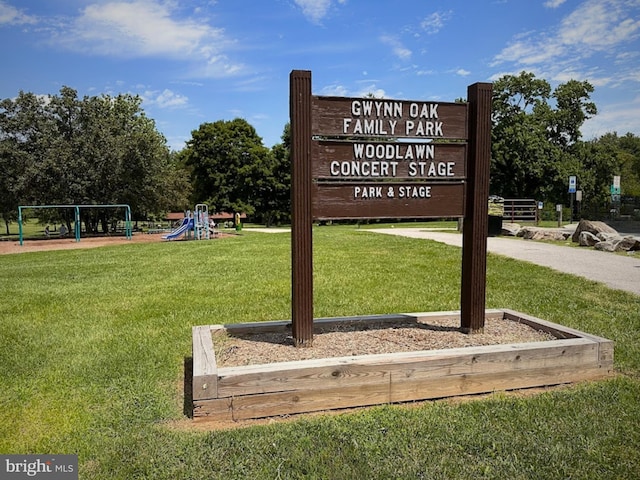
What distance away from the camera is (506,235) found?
2009cm

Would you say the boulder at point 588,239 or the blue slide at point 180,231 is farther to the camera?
the blue slide at point 180,231

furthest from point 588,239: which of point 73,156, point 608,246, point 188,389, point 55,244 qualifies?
point 73,156

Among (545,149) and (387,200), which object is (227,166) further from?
(387,200)

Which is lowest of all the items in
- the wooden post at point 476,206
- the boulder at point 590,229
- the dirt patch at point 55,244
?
the dirt patch at point 55,244

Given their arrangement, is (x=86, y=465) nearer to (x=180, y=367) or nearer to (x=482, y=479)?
(x=180, y=367)

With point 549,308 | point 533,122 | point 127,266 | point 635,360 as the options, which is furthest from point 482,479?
point 533,122

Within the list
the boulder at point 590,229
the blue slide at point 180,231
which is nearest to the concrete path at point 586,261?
the boulder at point 590,229

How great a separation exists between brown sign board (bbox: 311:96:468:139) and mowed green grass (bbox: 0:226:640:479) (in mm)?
2381

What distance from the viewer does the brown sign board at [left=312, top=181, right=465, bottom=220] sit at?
4359mm

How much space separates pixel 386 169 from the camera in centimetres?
449

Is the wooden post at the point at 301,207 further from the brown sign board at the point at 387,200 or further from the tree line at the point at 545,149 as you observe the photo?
the tree line at the point at 545,149

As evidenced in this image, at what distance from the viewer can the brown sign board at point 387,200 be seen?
14.3 ft

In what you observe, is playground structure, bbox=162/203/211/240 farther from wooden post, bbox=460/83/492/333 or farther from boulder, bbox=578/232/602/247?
wooden post, bbox=460/83/492/333

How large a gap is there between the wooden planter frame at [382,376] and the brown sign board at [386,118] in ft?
6.53
